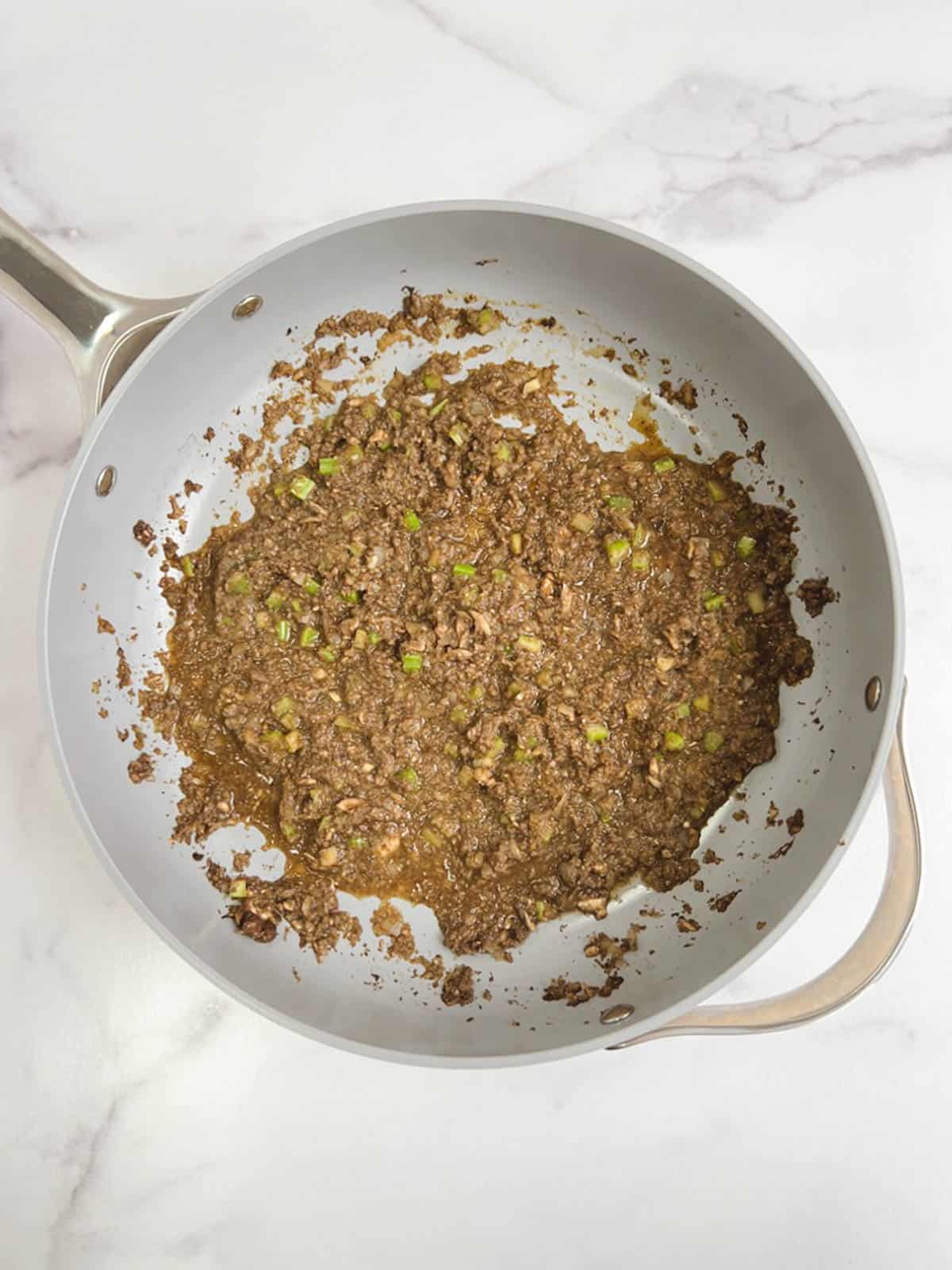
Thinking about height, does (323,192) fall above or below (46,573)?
above

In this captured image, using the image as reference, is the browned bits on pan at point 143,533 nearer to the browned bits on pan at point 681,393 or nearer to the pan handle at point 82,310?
the pan handle at point 82,310

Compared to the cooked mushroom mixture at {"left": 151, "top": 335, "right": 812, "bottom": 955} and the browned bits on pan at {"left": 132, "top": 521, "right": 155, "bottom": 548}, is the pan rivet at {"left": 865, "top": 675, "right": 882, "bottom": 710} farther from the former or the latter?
the browned bits on pan at {"left": 132, "top": 521, "right": 155, "bottom": 548}

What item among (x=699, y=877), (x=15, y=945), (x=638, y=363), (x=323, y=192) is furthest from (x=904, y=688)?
(x=15, y=945)

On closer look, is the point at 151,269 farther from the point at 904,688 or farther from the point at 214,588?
the point at 904,688

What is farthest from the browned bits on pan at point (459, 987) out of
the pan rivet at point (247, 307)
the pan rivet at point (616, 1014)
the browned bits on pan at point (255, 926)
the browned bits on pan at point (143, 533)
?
the pan rivet at point (247, 307)

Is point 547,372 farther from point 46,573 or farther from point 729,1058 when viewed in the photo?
point 729,1058

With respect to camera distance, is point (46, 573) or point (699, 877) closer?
point (46, 573)

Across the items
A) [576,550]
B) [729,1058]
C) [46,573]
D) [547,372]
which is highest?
[547,372]
